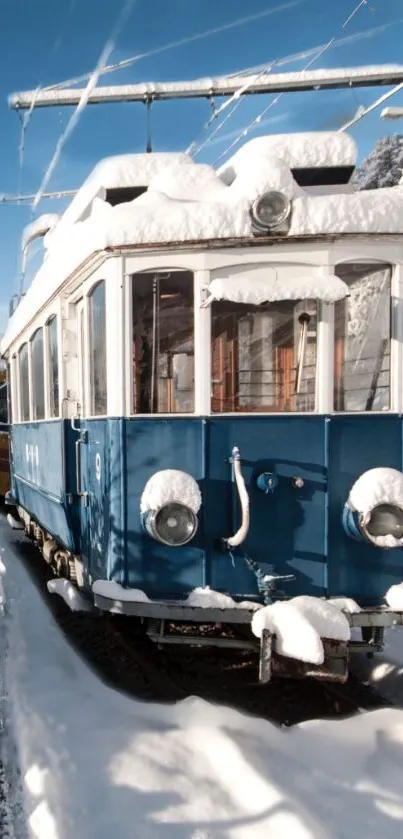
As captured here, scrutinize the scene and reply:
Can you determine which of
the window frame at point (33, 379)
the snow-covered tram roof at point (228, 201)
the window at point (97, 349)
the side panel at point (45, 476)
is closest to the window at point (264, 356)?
the snow-covered tram roof at point (228, 201)

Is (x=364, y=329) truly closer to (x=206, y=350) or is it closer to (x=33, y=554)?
(x=206, y=350)

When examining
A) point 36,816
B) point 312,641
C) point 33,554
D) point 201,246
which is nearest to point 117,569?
point 312,641

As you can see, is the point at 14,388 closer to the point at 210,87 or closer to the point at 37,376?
the point at 37,376

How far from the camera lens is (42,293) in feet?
19.9

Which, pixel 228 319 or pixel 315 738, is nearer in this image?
pixel 315 738

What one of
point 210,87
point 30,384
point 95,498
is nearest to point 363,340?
point 95,498

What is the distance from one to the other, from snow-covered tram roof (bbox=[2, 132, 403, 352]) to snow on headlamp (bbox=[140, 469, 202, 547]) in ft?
5.24

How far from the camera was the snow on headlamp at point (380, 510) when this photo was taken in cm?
403

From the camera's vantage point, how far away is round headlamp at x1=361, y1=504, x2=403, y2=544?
4.06 metres

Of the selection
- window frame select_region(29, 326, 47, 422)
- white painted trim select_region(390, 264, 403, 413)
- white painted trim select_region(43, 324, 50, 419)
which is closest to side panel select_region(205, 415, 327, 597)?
white painted trim select_region(390, 264, 403, 413)

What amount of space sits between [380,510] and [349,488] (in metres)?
0.30

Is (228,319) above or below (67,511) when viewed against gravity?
above

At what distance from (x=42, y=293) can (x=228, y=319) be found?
2428 mm

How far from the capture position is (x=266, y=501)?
169 inches
